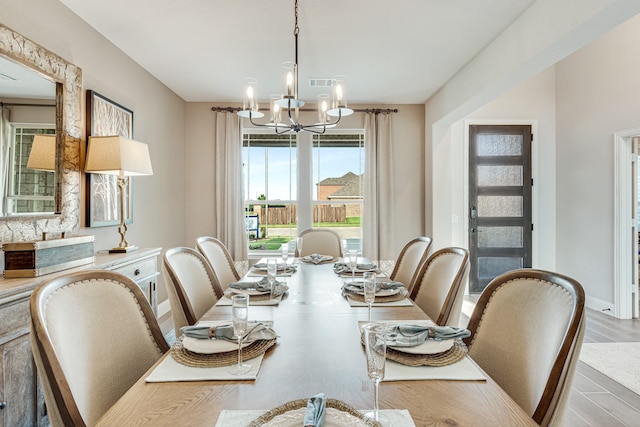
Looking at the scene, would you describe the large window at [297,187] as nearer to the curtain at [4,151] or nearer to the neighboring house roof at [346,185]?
the neighboring house roof at [346,185]

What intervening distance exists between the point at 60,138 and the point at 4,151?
51 centimetres

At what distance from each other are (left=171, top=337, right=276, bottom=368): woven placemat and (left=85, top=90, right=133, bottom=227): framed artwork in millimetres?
2246

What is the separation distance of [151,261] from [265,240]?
244cm

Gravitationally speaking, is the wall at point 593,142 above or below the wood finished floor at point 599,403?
above

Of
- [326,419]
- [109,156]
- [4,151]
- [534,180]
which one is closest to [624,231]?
[534,180]

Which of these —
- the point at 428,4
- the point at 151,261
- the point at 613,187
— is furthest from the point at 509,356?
the point at 613,187

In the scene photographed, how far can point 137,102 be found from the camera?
3.72 meters

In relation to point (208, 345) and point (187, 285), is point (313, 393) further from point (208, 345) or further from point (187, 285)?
point (187, 285)

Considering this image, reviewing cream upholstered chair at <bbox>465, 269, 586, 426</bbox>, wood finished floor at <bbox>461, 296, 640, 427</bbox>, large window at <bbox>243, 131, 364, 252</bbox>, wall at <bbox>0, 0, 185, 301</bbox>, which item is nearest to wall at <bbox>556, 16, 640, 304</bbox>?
wood finished floor at <bbox>461, 296, 640, 427</bbox>

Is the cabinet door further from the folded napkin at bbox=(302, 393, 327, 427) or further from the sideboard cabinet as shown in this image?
the folded napkin at bbox=(302, 393, 327, 427)

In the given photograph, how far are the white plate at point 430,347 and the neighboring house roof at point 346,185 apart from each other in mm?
4251

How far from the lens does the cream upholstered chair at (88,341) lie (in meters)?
0.90

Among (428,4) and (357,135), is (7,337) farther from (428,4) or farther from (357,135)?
(357,135)

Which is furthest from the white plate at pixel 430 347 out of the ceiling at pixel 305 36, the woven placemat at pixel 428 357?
the ceiling at pixel 305 36
